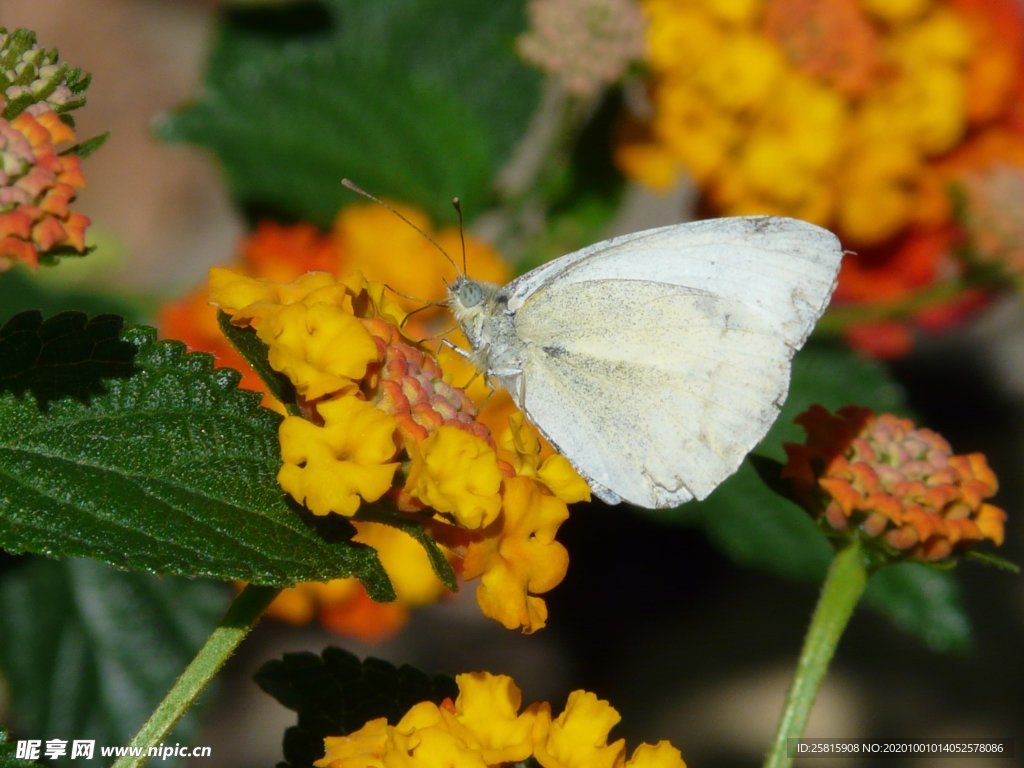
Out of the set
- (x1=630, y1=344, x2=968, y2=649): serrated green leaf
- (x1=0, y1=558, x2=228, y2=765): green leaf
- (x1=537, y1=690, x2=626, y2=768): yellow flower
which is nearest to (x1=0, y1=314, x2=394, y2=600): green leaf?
(x1=537, y1=690, x2=626, y2=768): yellow flower

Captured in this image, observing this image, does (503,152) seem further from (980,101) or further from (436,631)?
(436,631)

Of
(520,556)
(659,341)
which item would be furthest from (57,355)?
(659,341)

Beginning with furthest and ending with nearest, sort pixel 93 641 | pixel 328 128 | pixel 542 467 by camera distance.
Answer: pixel 328 128, pixel 93 641, pixel 542 467

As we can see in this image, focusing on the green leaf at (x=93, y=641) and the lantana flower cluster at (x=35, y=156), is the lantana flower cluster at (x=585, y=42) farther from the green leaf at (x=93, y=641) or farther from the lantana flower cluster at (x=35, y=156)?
the lantana flower cluster at (x=35, y=156)

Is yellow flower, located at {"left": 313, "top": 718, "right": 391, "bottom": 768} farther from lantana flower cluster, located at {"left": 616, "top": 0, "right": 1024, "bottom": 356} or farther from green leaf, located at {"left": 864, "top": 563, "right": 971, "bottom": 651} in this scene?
lantana flower cluster, located at {"left": 616, "top": 0, "right": 1024, "bottom": 356}

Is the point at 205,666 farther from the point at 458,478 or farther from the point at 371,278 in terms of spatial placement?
the point at 371,278

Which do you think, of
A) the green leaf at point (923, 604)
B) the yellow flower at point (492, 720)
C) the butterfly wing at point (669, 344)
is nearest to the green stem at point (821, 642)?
the butterfly wing at point (669, 344)
